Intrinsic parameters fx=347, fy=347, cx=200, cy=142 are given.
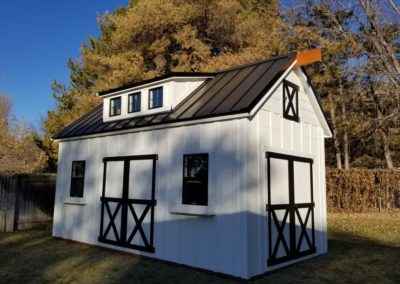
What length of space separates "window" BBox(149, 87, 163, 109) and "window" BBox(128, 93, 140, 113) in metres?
0.62

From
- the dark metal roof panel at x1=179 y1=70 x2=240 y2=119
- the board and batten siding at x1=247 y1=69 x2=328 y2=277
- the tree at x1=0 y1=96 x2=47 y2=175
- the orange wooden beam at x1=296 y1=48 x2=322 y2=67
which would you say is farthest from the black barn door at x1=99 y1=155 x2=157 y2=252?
the tree at x1=0 y1=96 x2=47 y2=175

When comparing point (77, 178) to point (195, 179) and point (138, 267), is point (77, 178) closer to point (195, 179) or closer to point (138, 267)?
point (138, 267)

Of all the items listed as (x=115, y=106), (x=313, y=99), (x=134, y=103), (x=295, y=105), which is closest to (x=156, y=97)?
Result: (x=134, y=103)

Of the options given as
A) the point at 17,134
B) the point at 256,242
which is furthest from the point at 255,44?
the point at 17,134

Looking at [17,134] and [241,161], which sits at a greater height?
[17,134]

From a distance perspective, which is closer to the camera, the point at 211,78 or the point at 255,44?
the point at 211,78

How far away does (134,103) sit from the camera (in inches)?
420

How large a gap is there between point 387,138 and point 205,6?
14.0 meters

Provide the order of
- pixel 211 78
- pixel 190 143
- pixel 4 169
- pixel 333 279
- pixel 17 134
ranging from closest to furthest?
1. pixel 333 279
2. pixel 190 143
3. pixel 211 78
4. pixel 4 169
5. pixel 17 134

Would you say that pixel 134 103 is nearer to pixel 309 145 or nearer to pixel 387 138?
pixel 309 145

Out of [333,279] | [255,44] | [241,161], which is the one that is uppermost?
[255,44]

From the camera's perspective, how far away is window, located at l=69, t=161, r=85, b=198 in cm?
1118

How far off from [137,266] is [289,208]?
3861mm

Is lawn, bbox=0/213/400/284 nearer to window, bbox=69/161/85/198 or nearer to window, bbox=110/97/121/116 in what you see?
window, bbox=69/161/85/198
